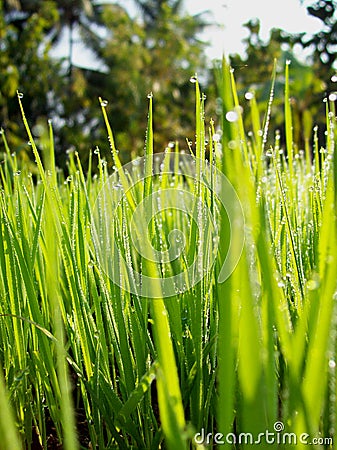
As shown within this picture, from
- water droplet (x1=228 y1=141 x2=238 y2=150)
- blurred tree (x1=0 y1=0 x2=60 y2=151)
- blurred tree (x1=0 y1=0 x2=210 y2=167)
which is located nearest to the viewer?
water droplet (x1=228 y1=141 x2=238 y2=150)

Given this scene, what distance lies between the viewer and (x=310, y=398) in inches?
8.9

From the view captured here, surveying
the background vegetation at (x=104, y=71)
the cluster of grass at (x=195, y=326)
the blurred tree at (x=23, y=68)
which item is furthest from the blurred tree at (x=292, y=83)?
the blurred tree at (x=23, y=68)

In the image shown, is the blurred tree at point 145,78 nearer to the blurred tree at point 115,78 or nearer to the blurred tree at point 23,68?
the blurred tree at point 115,78

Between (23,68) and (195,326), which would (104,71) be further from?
(195,326)

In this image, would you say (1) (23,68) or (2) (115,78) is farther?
(2) (115,78)

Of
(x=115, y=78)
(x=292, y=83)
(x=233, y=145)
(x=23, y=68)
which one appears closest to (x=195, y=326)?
(x=233, y=145)

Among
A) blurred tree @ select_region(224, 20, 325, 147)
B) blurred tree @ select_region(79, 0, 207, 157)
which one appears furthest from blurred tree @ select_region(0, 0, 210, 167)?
blurred tree @ select_region(224, 20, 325, 147)

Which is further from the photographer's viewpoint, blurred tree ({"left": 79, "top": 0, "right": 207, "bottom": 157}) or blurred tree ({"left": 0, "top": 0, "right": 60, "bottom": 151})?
blurred tree ({"left": 79, "top": 0, "right": 207, "bottom": 157})

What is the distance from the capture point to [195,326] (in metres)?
0.38

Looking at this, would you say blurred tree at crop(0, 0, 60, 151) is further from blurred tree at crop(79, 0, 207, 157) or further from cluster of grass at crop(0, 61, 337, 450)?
cluster of grass at crop(0, 61, 337, 450)

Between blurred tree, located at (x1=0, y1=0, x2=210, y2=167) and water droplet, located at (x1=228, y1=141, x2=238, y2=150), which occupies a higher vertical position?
blurred tree, located at (x1=0, y1=0, x2=210, y2=167)

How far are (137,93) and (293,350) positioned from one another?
11197 mm

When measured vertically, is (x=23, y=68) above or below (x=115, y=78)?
below

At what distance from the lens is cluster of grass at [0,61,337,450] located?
0.22 metres
